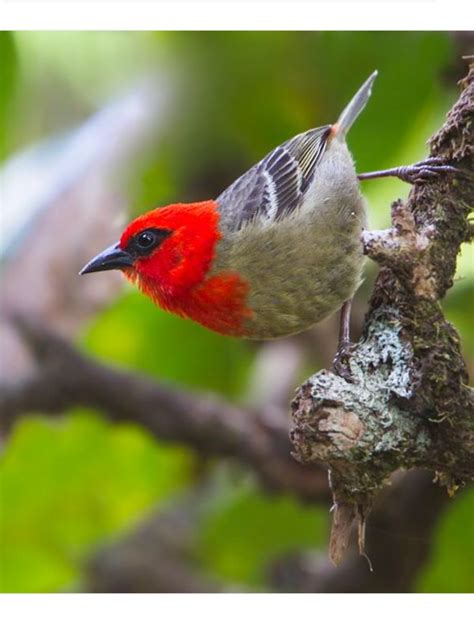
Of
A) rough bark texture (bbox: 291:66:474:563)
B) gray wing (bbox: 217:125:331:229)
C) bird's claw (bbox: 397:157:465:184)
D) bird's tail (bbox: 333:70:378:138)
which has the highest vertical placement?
bird's tail (bbox: 333:70:378:138)

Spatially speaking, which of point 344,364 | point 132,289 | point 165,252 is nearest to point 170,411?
point 132,289

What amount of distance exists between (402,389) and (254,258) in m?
1.00

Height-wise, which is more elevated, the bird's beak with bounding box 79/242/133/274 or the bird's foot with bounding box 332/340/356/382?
the bird's beak with bounding box 79/242/133/274

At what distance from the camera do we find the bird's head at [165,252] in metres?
3.17

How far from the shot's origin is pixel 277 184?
340 cm

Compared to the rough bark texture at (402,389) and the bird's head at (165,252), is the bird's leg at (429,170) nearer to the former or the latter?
the rough bark texture at (402,389)

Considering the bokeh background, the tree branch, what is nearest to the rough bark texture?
the bokeh background

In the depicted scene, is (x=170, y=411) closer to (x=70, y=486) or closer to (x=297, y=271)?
(x=70, y=486)

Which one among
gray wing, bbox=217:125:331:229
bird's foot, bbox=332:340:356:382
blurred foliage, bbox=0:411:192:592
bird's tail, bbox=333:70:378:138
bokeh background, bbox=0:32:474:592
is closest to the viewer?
bird's foot, bbox=332:340:356:382

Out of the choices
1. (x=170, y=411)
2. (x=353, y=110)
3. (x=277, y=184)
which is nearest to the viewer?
(x=277, y=184)

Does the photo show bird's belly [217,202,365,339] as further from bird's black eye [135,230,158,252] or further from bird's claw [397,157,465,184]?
bird's claw [397,157,465,184]

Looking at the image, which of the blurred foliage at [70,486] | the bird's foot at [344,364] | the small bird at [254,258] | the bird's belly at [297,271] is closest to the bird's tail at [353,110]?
the small bird at [254,258]

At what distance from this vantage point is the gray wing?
3.32 m

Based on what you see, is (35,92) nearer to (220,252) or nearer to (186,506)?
(220,252)
